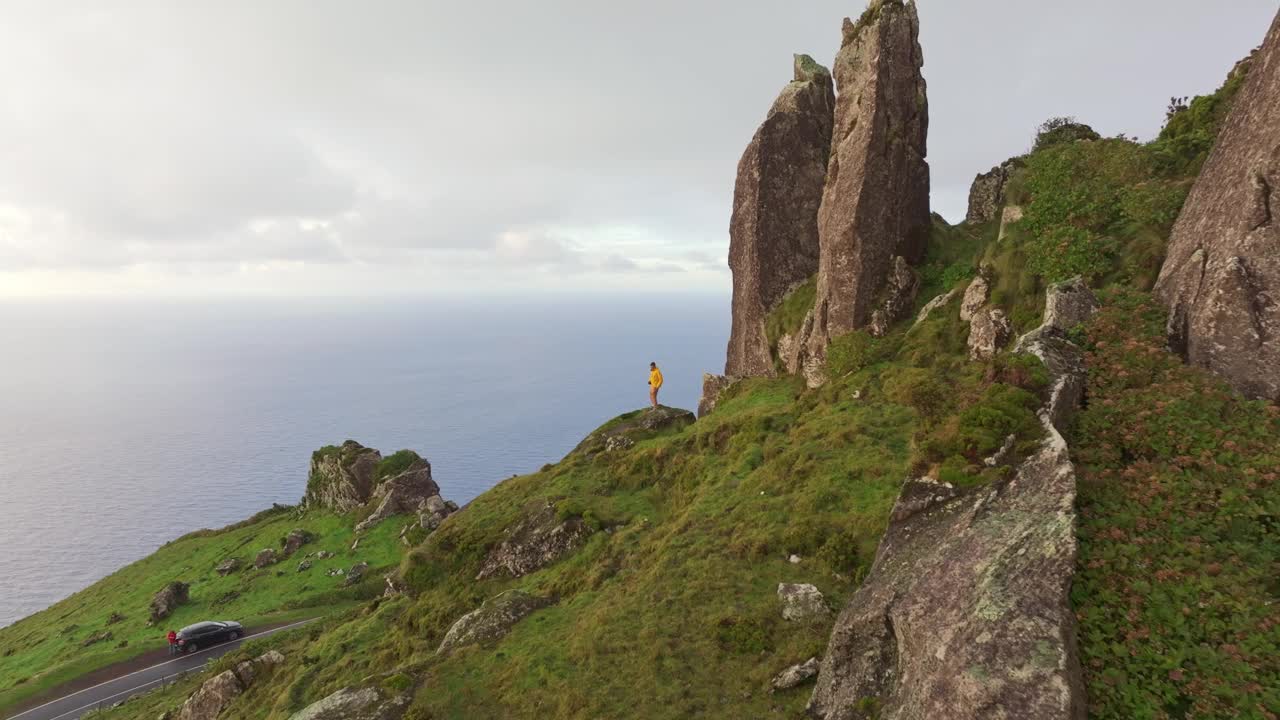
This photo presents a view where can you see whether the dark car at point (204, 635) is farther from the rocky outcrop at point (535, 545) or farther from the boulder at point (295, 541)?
the rocky outcrop at point (535, 545)

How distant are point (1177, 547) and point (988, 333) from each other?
60.7 ft

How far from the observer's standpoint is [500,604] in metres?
25.8

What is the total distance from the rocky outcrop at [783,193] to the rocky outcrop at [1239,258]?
28991mm

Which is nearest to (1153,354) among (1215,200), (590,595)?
(1215,200)

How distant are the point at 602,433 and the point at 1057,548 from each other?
1534 inches

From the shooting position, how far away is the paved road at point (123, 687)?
4525 cm

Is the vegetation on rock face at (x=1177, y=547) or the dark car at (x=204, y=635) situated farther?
the dark car at (x=204, y=635)

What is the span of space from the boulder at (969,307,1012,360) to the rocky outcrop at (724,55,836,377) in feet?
64.0

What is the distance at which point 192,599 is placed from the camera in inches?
2734

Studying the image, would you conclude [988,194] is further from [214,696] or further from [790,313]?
[214,696]

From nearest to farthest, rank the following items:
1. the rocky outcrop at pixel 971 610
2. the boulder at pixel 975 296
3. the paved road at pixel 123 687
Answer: the rocky outcrop at pixel 971 610 → the boulder at pixel 975 296 → the paved road at pixel 123 687

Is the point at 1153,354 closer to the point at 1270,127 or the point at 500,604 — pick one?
the point at 1270,127

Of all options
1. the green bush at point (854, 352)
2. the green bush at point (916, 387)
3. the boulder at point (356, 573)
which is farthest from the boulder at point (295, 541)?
the green bush at point (916, 387)

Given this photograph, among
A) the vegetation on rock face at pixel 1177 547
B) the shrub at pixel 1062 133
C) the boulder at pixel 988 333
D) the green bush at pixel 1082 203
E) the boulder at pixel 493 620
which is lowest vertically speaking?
the boulder at pixel 493 620
